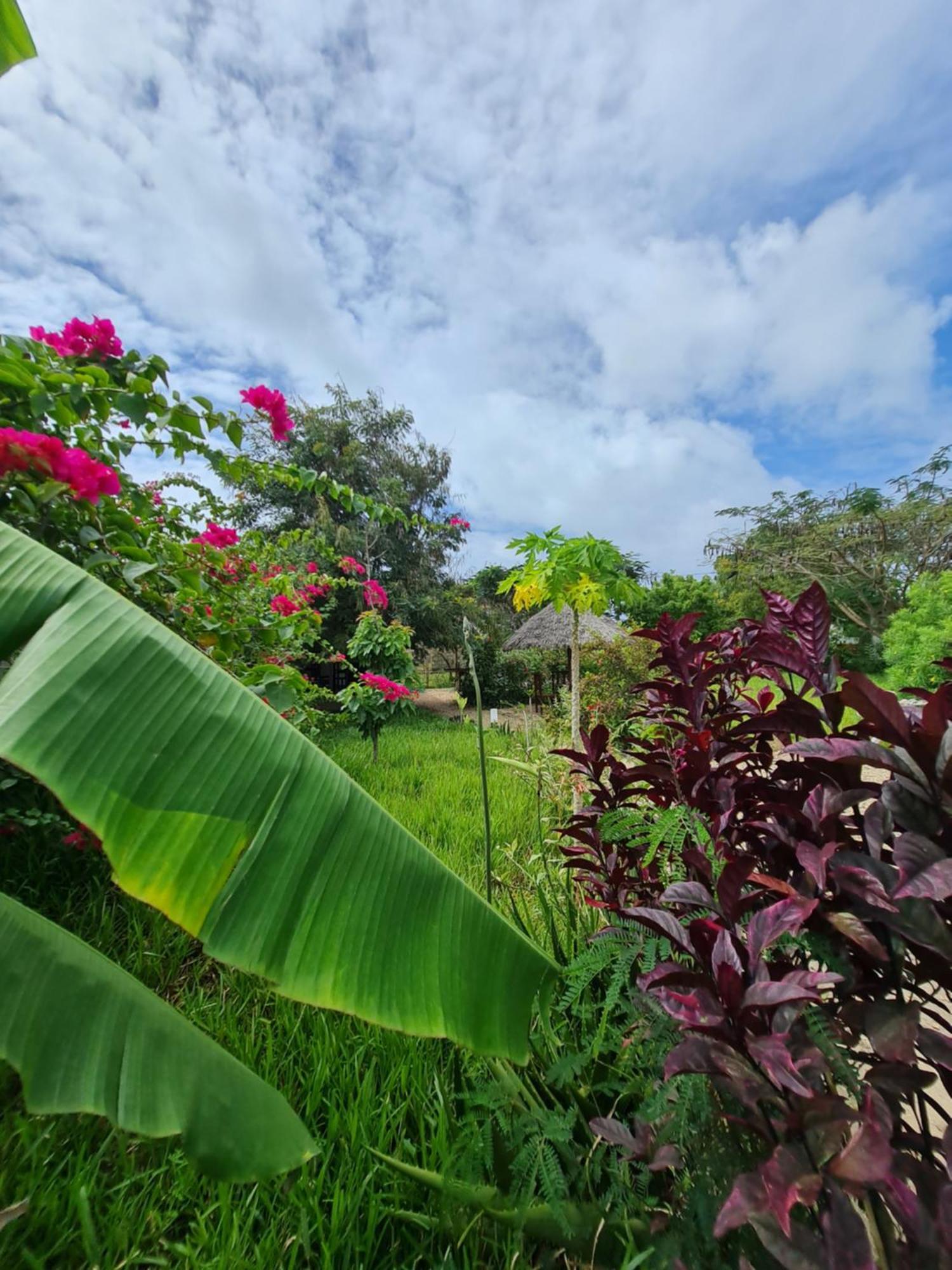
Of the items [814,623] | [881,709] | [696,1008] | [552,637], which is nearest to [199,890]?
[696,1008]

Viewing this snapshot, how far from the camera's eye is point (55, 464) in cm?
124

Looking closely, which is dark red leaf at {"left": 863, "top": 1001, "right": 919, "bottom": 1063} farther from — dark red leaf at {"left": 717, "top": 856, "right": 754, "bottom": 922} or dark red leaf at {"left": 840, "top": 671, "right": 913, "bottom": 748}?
dark red leaf at {"left": 840, "top": 671, "right": 913, "bottom": 748}

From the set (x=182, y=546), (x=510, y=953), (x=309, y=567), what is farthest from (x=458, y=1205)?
(x=309, y=567)

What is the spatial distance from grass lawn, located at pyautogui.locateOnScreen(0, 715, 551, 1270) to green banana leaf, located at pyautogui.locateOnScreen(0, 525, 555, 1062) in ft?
0.27

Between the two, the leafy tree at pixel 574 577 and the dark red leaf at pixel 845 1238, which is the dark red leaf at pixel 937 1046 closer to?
the dark red leaf at pixel 845 1238

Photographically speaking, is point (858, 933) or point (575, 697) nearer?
point (858, 933)

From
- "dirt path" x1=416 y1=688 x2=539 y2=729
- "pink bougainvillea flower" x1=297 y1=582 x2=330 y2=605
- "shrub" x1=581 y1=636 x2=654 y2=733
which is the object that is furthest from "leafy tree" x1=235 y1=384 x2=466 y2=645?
"pink bougainvillea flower" x1=297 y1=582 x2=330 y2=605

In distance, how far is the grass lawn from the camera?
0.89 meters

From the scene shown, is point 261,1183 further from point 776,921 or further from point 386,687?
point 386,687

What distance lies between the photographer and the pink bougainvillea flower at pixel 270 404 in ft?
7.20

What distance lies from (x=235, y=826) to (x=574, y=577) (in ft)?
7.45

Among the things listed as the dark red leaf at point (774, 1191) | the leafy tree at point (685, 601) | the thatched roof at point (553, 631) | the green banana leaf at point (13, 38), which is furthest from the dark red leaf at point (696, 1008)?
the leafy tree at point (685, 601)

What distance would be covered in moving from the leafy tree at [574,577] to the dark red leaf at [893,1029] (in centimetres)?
200

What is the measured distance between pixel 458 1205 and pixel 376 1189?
0.24m
